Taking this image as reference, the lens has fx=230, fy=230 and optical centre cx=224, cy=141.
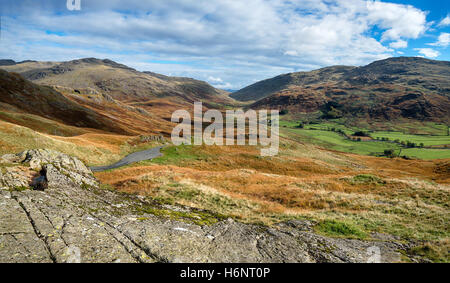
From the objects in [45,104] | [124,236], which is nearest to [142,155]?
[124,236]

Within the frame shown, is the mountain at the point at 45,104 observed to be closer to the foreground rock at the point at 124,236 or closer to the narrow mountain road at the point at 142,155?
the narrow mountain road at the point at 142,155

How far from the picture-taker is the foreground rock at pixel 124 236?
841 cm

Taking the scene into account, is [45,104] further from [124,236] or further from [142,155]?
[124,236]

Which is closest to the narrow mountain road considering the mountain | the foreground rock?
the foreground rock

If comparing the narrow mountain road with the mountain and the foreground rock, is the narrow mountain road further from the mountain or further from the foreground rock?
the mountain

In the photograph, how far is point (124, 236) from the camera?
32.9ft

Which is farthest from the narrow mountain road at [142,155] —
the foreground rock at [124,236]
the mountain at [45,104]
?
the mountain at [45,104]

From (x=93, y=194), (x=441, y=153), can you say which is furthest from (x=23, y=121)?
(x=441, y=153)

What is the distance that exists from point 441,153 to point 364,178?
14048 centimetres

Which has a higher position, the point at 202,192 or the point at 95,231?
the point at 95,231

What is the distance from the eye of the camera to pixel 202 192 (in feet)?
74.7
